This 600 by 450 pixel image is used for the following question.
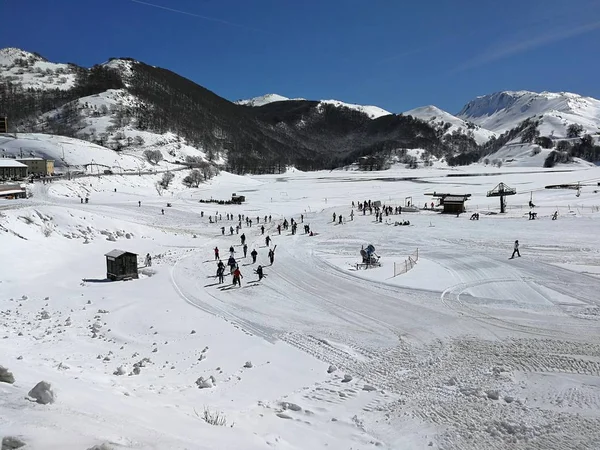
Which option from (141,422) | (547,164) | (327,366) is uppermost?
(547,164)

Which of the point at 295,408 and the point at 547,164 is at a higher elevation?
the point at 547,164

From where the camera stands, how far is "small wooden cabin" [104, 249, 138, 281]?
69.7ft

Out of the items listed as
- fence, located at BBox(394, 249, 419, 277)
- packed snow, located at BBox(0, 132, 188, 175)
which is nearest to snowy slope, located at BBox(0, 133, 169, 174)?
packed snow, located at BBox(0, 132, 188, 175)

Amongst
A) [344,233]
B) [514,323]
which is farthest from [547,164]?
[514,323]

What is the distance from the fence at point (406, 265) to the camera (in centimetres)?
2206

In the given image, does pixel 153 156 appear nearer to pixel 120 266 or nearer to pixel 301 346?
pixel 120 266

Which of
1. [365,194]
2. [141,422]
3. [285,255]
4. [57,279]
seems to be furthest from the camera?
[365,194]

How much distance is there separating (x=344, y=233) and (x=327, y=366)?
83.4 feet

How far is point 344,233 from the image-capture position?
120ft

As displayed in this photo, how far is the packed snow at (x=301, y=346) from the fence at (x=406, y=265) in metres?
0.48

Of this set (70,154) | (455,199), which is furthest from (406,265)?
(70,154)

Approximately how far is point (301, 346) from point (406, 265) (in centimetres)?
1152

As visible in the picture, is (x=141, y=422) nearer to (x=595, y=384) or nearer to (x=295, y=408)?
(x=295, y=408)

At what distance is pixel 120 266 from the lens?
70.0 feet
